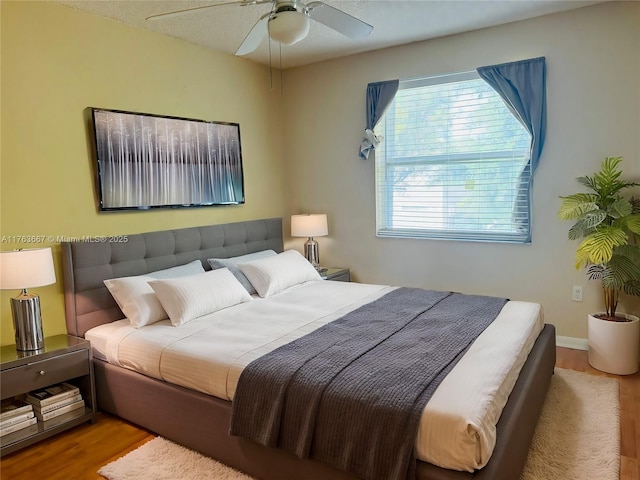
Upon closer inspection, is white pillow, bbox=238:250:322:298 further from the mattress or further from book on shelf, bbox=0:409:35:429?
book on shelf, bbox=0:409:35:429

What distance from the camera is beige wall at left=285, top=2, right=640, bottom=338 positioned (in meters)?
3.38

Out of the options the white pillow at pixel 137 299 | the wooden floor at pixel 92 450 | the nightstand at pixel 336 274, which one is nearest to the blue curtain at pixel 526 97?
the wooden floor at pixel 92 450

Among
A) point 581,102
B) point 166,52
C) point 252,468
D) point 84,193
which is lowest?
point 252,468

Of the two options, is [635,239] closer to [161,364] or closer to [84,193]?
[161,364]

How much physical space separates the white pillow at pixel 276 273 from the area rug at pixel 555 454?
1358 mm

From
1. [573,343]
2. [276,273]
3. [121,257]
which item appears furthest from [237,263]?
[573,343]

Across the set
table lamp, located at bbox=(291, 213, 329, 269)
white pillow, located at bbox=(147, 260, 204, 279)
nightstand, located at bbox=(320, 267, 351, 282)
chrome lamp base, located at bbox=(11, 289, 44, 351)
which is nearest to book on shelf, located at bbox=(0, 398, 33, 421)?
chrome lamp base, located at bbox=(11, 289, 44, 351)

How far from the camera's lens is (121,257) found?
3258 mm

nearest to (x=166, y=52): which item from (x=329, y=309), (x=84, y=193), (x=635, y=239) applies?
(x=84, y=193)

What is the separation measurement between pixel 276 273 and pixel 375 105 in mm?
1909

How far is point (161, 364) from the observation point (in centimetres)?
251

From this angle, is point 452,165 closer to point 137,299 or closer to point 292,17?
point 292,17

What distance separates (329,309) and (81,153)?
2014mm

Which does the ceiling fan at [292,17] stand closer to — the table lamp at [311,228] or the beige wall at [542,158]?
the beige wall at [542,158]
